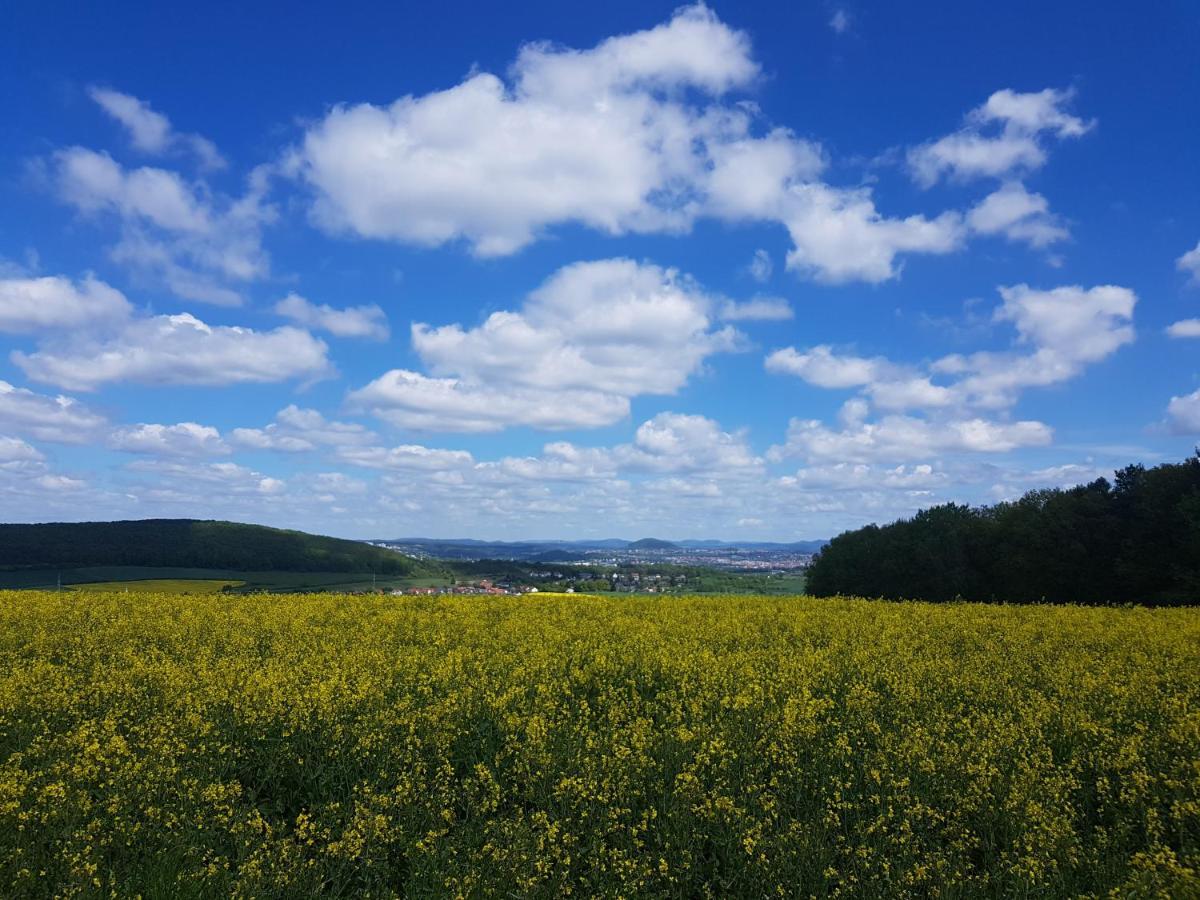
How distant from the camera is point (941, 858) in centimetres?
646

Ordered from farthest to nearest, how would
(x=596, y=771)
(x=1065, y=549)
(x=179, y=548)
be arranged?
(x=179, y=548) < (x=1065, y=549) < (x=596, y=771)

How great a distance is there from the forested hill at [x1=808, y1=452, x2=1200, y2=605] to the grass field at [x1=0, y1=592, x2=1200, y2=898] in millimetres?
33015

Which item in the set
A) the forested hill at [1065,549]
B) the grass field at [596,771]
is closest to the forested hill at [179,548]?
the forested hill at [1065,549]

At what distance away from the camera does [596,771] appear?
7977mm

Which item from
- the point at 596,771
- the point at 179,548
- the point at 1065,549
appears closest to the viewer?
the point at 596,771

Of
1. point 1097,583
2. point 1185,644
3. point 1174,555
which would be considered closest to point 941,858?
point 1185,644

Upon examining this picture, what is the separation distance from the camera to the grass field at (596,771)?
659 cm

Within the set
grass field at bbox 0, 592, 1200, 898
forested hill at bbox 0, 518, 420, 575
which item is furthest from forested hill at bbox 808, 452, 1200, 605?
forested hill at bbox 0, 518, 420, 575

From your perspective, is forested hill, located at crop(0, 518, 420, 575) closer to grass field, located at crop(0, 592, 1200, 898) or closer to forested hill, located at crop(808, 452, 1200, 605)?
forested hill, located at crop(808, 452, 1200, 605)

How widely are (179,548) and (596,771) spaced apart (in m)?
80.5

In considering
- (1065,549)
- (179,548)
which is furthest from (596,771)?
(179,548)

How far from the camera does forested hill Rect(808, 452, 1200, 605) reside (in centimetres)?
3897

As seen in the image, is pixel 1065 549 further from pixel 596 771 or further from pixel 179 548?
pixel 179 548

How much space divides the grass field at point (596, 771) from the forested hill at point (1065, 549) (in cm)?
3302
